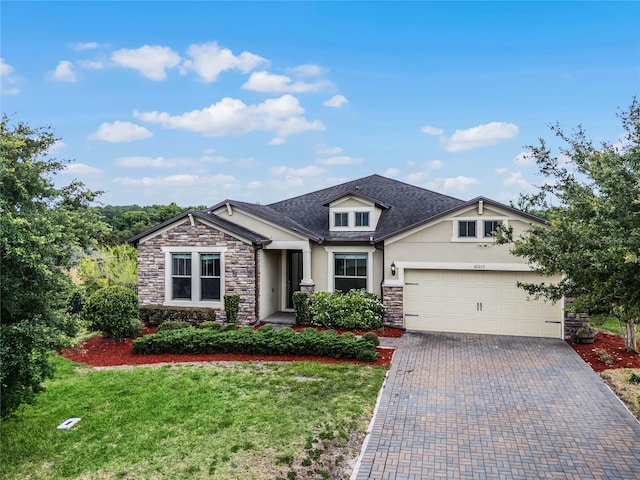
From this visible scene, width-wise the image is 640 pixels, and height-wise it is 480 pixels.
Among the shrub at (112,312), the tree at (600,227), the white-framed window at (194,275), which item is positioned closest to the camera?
the tree at (600,227)

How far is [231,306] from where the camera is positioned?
14.6 metres

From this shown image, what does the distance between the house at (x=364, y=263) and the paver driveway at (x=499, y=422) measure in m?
2.85

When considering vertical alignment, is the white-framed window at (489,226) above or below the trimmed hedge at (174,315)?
above

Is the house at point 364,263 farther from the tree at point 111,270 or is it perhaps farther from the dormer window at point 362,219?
the tree at point 111,270

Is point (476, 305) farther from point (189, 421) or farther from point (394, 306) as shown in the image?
point (189, 421)

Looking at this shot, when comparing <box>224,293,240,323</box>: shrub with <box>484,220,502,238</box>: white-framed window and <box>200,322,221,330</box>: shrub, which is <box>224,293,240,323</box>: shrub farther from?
<box>484,220,502,238</box>: white-framed window

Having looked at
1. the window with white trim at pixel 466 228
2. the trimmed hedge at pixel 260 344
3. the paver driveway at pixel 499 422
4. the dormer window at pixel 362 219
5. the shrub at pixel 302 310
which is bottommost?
the paver driveway at pixel 499 422

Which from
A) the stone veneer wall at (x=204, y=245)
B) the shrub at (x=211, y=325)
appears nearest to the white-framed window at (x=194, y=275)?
the stone veneer wall at (x=204, y=245)

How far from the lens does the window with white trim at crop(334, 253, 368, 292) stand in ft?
51.6

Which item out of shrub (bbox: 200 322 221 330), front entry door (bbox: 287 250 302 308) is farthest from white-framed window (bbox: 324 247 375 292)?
shrub (bbox: 200 322 221 330)

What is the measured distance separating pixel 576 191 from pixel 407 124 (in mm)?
13432

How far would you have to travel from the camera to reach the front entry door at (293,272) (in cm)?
1742

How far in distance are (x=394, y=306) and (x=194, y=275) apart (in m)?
7.40

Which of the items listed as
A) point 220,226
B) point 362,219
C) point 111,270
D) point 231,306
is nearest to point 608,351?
point 362,219
